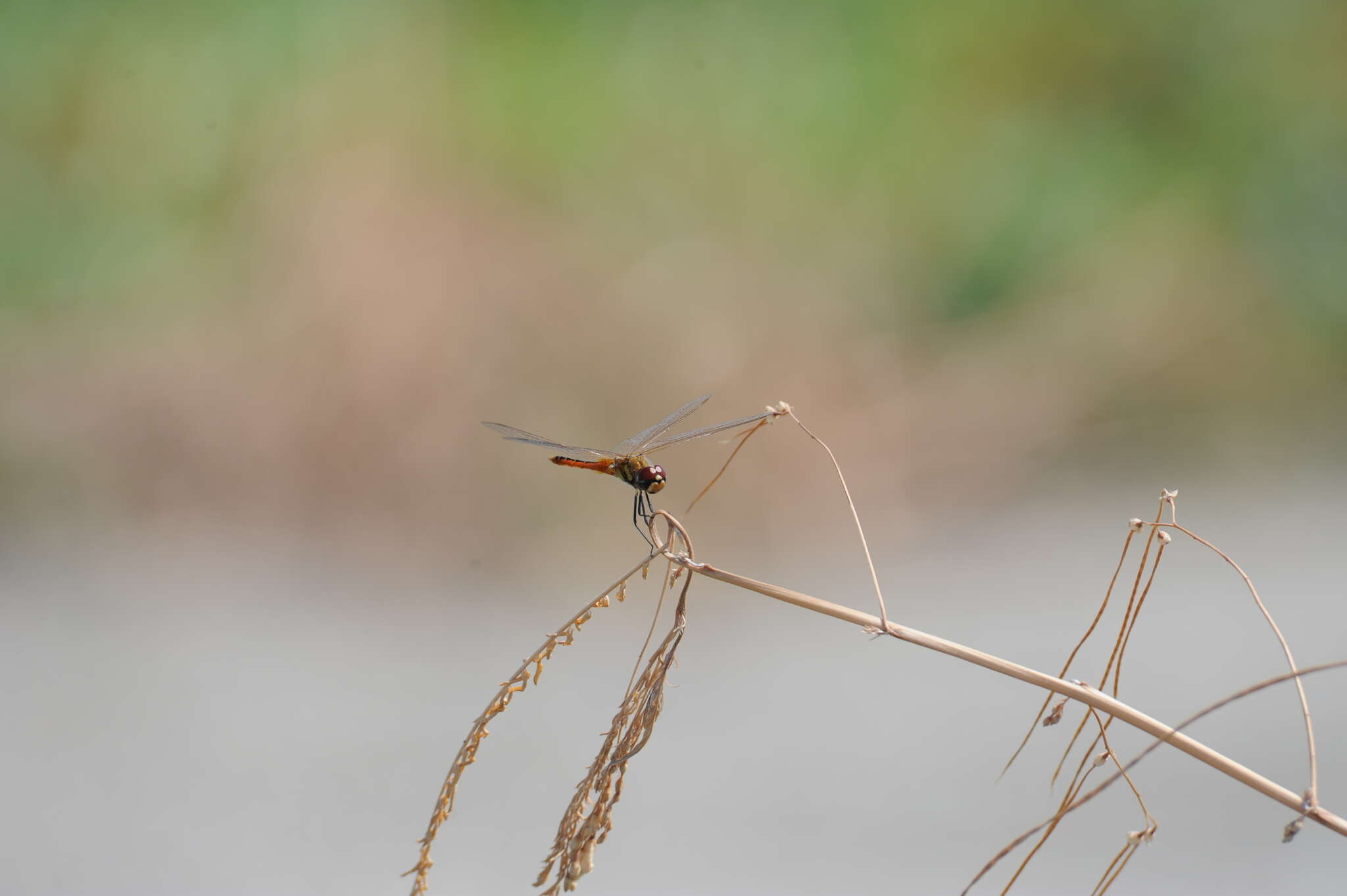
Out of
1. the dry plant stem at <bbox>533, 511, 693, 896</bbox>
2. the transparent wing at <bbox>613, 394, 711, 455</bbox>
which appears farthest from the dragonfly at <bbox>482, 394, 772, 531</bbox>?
the dry plant stem at <bbox>533, 511, 693, 896</bbox>

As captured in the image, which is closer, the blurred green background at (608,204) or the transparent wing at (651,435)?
the transparent wing at (651,435)

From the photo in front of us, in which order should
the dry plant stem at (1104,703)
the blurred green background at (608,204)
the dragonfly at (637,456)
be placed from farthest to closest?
the blurred green background at (608,204), the dragonfly at (637,456), the dry plant stem at (1104,703)

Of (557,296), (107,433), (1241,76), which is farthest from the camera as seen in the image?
→ (1241,76)

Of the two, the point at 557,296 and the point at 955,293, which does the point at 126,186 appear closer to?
the point at 557,296

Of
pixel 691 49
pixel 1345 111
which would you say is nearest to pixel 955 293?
pixel 691 49

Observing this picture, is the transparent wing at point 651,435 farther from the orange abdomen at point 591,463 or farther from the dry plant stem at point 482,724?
the dry plant stem at point 482,724

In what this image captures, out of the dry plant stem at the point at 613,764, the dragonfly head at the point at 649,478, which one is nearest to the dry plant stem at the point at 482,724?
the dry plant stem at the point at 613,764

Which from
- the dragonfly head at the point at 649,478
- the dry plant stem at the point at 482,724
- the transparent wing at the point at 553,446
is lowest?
the dry plant stem at the point at 482,724

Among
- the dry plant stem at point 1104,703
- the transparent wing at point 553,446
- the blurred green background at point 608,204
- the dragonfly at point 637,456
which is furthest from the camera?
the blurred green background at point 608,204
